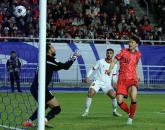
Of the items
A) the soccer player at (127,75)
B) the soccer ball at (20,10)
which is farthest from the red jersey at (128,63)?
the soccer ball at (20,10)

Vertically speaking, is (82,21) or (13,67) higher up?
(82,21)

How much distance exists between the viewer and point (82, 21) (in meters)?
37.7

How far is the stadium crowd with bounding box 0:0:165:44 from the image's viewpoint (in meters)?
34.7

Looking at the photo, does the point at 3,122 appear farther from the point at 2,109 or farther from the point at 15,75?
the point at 15,75

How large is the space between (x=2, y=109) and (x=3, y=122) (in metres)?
4.26

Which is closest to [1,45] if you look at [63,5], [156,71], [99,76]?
[63,5]

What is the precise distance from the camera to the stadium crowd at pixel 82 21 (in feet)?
114

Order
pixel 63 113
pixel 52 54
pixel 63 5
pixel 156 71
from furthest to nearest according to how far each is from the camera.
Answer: pixel 63 5 → pixel 156 71 → pixel 63 113 → pixel 52 54

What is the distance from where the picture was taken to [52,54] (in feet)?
50.9

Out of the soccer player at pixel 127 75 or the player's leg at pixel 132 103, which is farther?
the soccer player at pixel 127 75

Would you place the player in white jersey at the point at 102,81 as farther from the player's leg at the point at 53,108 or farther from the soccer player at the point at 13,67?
the soccer player at the point at 13,67

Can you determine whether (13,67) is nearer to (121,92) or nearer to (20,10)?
(20,10)

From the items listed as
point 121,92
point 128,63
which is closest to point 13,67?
point 128,63

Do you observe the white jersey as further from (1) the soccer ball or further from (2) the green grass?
(1) the soccer ball
